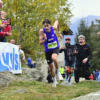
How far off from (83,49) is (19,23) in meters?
8.09

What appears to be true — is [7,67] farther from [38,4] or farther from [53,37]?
[38,4]

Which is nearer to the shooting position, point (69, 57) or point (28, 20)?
point (69, 57)

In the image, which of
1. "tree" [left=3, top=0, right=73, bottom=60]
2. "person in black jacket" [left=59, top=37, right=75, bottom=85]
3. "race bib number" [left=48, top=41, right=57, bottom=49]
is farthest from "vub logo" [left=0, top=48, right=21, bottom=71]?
"tree" [left=3, top=0, right=73, bottom=60]

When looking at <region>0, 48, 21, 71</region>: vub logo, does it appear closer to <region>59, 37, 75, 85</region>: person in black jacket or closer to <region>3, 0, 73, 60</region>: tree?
<region>59, 37, 75, 85</region>: person in black jacket

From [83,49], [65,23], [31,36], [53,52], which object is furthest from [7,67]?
[65,23]

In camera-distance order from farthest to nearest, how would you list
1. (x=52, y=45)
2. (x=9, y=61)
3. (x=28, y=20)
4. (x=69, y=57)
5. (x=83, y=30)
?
(x=83, y=30) → (x=28, y=20) → (x=69, y=57) → (x=9, y=61) → (x=52, y=45)

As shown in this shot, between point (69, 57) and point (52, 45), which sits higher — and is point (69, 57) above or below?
below

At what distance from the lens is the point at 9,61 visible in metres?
7.30

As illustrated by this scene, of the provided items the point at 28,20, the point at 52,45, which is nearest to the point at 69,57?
the point at 52,45

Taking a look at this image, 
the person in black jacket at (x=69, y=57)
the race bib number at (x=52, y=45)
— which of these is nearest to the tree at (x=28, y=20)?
the person in black jacket at (x=69, y=57)

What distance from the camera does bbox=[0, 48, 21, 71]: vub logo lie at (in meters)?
7.02

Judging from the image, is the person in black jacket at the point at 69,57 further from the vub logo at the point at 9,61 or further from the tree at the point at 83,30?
the tree at the point at 83,30

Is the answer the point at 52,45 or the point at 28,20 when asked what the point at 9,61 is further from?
the point at 28,20

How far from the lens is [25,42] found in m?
15.8
